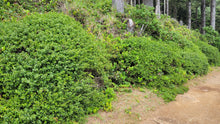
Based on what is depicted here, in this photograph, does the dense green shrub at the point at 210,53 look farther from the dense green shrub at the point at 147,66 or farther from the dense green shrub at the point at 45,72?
the dense green shrub at the point at 45,72

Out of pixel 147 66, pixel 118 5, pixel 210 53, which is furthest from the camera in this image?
pixel 210 53

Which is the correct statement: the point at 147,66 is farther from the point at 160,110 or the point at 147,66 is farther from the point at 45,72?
the point at 45,72

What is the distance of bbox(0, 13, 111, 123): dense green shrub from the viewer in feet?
9.99

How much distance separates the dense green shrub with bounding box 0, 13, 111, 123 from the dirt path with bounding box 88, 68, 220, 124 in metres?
0.37

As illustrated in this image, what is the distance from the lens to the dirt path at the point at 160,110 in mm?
4039

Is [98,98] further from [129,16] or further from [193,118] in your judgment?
[129,16]

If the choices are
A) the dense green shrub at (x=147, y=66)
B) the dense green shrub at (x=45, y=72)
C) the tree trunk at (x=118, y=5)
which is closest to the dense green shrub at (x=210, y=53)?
the dense green shrub at (x=147, y=66)

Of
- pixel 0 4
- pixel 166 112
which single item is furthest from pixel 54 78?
pixel 0 4

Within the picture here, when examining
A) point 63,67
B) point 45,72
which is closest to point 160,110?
point 63,67

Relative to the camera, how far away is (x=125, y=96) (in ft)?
16.1

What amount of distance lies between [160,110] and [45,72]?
3049 millimetres

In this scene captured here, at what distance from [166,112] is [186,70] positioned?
11.4 ft

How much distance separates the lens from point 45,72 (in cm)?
328

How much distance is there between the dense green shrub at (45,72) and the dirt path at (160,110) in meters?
0.37
